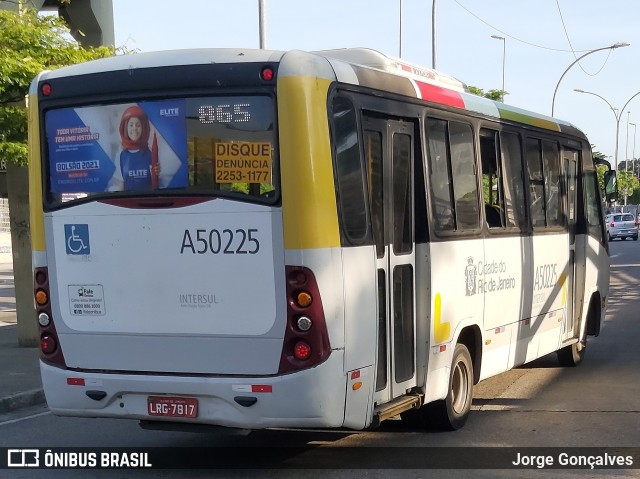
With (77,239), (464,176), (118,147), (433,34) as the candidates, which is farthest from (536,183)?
(433,34)

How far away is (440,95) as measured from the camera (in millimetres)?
8773

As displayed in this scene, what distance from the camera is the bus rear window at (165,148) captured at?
22.5 ft

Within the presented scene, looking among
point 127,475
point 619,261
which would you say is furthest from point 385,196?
point 619,261

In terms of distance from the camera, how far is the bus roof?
6.90 m

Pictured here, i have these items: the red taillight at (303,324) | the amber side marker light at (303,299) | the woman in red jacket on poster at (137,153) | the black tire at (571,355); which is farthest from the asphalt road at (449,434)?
the woman in red jacket on poster at (137,153)

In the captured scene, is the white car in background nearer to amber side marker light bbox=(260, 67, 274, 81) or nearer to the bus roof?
the bus roof

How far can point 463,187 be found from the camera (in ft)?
29.8

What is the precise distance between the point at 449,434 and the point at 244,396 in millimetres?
2649

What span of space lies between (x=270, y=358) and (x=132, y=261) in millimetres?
1223

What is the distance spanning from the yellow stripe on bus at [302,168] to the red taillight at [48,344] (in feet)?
6.55

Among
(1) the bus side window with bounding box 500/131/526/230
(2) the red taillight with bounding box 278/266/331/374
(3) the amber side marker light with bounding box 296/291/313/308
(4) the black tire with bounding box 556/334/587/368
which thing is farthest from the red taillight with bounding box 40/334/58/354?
(4) the black tire with bounding box 556/334/587/368

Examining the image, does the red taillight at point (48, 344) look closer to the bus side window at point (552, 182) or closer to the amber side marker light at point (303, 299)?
the amber side marker light at point (303, 299)

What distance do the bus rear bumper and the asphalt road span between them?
0.68m

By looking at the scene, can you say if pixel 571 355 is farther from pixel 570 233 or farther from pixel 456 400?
pixel 456 400
